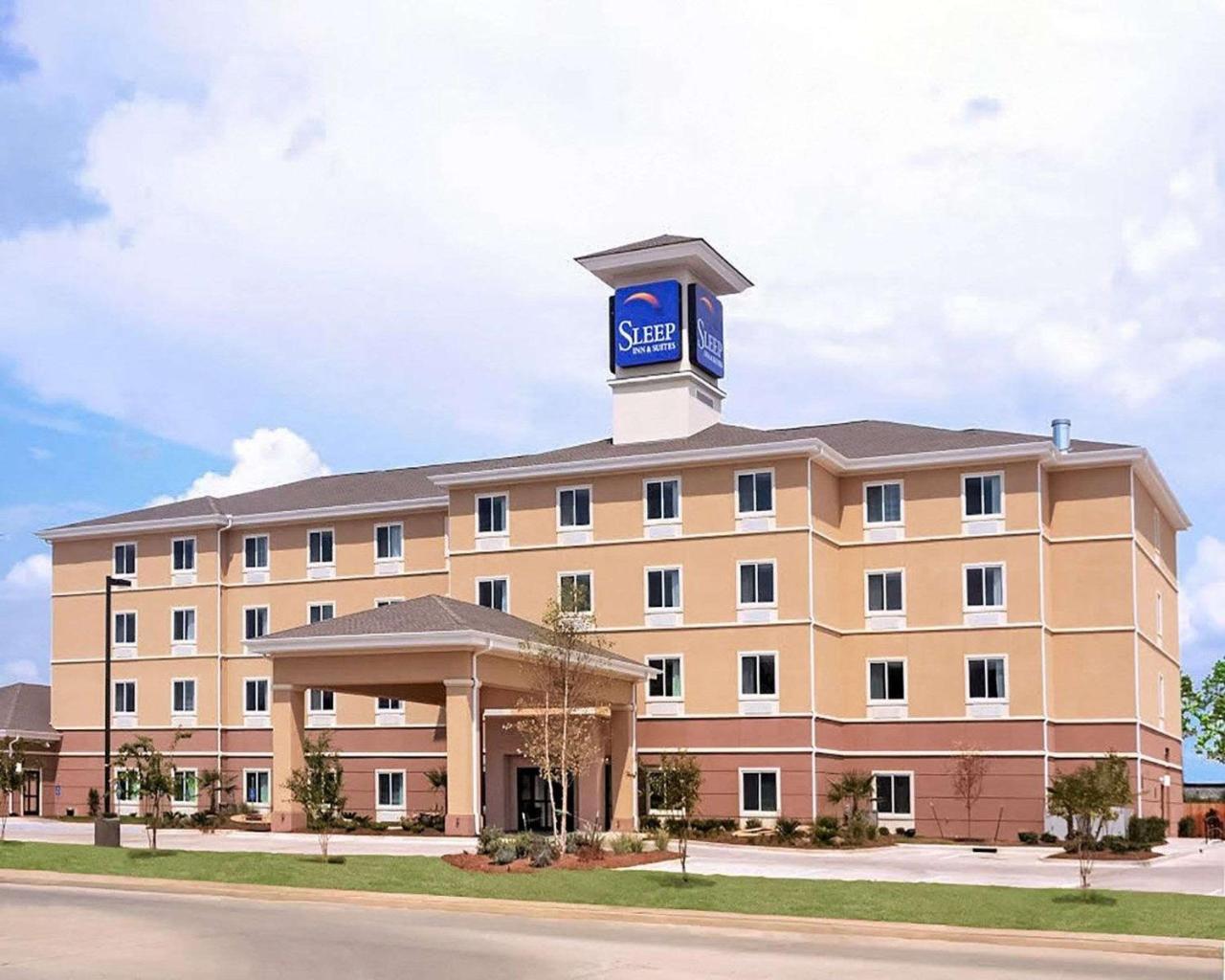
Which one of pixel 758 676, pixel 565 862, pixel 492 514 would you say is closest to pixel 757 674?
pixel 758 676

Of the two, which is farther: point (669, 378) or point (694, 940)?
point (669, 378)

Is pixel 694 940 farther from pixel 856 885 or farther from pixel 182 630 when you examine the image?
pixel 182 630

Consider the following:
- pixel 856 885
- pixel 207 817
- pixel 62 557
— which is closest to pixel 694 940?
pixel 856 885

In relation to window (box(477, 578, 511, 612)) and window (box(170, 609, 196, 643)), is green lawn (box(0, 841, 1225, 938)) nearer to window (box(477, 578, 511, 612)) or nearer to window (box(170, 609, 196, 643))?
window (box(477, 578, 511, 612))

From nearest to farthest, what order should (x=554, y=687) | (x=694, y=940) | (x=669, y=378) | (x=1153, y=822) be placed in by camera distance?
(x=694, y=940) → (x=554, y=687) → (x=1153, y=822) → (x=669, y=378)

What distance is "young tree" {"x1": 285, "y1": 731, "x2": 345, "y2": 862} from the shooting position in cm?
3528

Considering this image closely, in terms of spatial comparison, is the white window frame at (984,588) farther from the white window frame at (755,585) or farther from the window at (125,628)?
the window at (125,628)

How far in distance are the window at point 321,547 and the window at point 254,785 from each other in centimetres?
812

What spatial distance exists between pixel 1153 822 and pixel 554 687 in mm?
19086

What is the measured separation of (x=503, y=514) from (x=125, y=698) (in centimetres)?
1896

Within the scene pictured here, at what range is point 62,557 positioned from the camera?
63844 millimetres

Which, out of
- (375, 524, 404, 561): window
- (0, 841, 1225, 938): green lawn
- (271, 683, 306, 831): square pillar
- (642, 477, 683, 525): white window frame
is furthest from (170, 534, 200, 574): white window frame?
(0, 841, 1225, 938): green lawn

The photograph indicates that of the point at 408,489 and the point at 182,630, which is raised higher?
the point at 408,489

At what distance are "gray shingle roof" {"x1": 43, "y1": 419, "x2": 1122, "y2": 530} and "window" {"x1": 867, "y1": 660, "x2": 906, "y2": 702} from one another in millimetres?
6694
